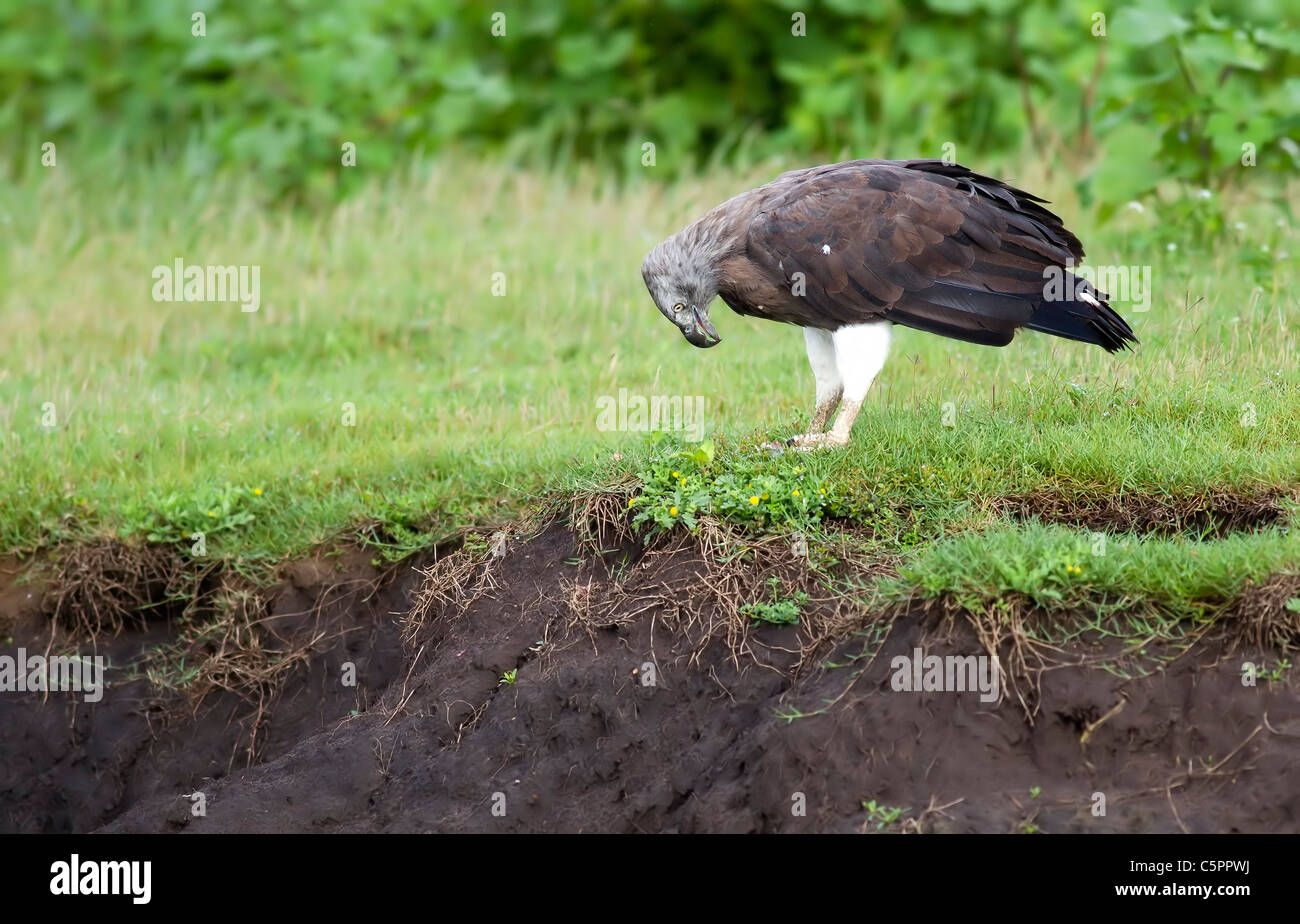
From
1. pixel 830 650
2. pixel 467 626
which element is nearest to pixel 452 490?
pixel 467 626

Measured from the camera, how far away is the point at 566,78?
11.6 meters

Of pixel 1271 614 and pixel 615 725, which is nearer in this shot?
pixel 1271 614

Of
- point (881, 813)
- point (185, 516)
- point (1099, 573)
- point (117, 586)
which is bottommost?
point (881, 813)

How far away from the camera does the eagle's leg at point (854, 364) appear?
5652mm

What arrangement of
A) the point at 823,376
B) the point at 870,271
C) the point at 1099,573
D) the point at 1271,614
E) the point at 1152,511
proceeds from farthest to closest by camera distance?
the point at 823,376 < the point at 870,271 < the point at 1152,511 < the point at 1099,573 < the point at 1271,614

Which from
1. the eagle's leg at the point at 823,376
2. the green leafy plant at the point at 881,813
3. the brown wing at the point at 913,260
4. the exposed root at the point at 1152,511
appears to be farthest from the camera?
the eagle's leg at the point at 823,376

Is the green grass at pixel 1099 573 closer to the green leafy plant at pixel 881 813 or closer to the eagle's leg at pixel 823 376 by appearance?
the green leafy plant at pixel 881 813

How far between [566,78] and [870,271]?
21.8ft

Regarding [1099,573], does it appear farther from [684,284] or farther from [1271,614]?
[684,284]

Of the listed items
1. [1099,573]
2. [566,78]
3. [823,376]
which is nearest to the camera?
[1099,573]

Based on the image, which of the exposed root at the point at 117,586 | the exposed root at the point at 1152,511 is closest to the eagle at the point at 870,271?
the exposed root at the point at 1152,511

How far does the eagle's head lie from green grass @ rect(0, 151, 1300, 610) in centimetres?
50

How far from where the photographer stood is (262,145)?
403 inches

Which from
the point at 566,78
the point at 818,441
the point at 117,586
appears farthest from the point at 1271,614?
the point at 566,78
